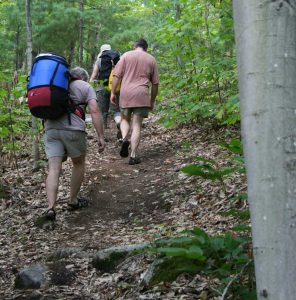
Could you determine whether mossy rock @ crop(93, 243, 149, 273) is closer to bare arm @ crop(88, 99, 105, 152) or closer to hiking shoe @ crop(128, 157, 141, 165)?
bare arm @ crop(88, 99, 105, 152)

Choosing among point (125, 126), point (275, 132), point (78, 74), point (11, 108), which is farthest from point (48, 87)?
point (275, 132)

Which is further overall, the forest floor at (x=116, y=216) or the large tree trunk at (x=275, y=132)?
the forest floor at (x=116, y=216)

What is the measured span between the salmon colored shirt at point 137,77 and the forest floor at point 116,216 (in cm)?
109

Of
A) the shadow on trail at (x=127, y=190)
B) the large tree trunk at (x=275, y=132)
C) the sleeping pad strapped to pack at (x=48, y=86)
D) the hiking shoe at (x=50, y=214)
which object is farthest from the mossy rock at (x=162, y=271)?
the sleeping pad strapped to pack at (x=48, y=86)

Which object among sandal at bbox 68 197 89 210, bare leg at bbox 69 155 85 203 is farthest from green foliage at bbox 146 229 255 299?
sandal at bbox 68 197 89 210

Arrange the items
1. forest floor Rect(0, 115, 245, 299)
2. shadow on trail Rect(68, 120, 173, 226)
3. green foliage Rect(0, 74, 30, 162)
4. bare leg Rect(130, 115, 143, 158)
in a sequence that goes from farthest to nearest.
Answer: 1. bare leg Rect(130, 115, 143, 158)
2. green foliage Rect(0, 74, 30, 162)
3. shadow on trail Rect(68, 120, 173, 226)
4. forest floor Rect(0, 115, 245, 299)

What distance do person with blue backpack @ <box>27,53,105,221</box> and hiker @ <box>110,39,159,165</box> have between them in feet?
6.22

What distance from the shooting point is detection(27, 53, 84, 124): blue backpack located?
16.2ft

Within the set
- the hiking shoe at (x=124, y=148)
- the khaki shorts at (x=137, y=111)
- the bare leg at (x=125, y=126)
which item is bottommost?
the hiking shoe at (x=124, y=148)

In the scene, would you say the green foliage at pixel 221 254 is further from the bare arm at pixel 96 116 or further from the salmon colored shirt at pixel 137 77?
the salmon colored shirt at pixel 137 77

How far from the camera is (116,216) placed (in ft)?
18.0

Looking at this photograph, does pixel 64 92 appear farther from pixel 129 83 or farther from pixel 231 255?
pixel 231 255

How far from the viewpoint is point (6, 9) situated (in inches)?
661

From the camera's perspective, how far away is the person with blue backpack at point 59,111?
4.95m
